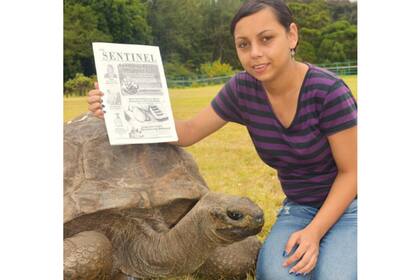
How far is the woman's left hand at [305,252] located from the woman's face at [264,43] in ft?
1.89

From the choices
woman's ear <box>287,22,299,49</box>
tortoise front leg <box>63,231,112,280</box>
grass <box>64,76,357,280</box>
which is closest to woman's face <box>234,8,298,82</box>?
woman's ear <box>287,22,299,49</box>

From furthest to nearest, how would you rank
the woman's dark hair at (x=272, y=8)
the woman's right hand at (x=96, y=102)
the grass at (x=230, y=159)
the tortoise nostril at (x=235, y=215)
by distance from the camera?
1. the grass at (x=230, y=159)
2. the woman's right hand at (x=96, y=102)
3. the tortoise nostril at (x=235, y=215)
4. the woman's dark hair at (x=272, y=8)

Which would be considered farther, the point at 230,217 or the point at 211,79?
the point at 211,79

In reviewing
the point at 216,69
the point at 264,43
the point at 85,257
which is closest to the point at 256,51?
the point at 264,43

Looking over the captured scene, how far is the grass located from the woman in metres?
0.18

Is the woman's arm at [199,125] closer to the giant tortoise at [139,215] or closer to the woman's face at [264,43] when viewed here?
the giant tortoise at [139,215]

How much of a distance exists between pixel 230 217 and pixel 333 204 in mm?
372

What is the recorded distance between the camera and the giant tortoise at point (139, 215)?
2.62 m

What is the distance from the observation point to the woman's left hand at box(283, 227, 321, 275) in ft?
7.86

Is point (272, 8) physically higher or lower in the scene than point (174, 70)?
higher

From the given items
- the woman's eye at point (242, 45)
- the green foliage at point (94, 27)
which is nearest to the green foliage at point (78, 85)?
the green foliage at point (94, 27)

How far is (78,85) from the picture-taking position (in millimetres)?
2596

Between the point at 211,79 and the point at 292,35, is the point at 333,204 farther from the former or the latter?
the point at 211,79
